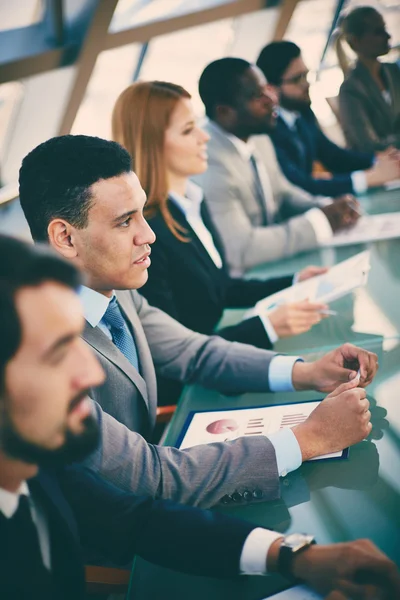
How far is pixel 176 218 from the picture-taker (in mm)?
2070

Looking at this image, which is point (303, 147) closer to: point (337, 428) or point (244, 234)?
point (244, 234)

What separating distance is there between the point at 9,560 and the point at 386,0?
20.1 ft

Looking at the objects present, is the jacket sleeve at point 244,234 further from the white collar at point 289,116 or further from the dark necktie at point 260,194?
the white collar at point 289,116

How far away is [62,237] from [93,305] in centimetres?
17

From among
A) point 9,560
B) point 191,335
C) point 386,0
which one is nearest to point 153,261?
point 191,335

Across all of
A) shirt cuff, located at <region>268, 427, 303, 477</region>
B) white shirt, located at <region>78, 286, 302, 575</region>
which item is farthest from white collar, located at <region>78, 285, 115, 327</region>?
shirt cuff, located at <region>268, 427, 303, 477</region>

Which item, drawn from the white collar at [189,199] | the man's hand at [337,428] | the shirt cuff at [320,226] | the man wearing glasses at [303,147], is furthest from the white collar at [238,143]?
the man's hand at [337,428]

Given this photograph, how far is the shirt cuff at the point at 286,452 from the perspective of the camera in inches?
46.1

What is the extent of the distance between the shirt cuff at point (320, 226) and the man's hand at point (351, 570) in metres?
1.98

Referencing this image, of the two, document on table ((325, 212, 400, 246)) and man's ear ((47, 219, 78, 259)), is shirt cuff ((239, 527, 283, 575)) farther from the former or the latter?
document on table ((325, 212, 400, 246))

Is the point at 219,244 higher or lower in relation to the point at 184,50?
higher

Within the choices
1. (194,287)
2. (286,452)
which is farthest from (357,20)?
(286,452)

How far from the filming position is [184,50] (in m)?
7.07

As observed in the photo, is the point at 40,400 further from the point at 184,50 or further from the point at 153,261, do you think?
the point at 184,50
